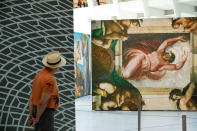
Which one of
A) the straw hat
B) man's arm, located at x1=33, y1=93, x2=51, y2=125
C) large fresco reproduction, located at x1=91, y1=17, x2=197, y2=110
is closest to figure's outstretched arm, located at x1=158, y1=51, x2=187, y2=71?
large fresco reproduction, located at x1=91, y1=17, x2=197, y2=110

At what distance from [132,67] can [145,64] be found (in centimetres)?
51

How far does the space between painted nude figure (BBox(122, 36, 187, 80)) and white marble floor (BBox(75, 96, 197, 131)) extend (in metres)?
1.44

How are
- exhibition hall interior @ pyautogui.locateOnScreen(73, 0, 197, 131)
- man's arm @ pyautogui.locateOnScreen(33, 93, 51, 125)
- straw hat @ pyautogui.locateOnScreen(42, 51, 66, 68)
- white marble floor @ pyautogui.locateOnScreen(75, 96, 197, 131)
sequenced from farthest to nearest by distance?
1. exhibition hall interior @ pyautogui.locateOnScreen(73, 0, 197, 131)
2. white marble floor @ pyautogui.locateOnScreen(75, 96, 197, 131)
3. straw hat @ pyautogui.locateOnScreen(42, 51, 66, 68)
4. man's arm @ pyautogui.locateOnScreen(33, 93, 51, 125)

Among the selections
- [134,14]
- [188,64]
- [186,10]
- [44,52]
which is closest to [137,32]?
[188,64]

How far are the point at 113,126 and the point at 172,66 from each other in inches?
191

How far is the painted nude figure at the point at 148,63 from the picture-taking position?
672 inches

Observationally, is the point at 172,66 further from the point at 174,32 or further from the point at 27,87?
the point at 27,87

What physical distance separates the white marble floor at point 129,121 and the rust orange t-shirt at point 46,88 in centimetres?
659

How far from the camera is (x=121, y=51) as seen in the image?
1702 cm

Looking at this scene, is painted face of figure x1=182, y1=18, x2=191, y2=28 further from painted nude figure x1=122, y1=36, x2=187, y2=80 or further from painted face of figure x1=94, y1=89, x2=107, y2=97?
painted face of figure x1=94, y1=89, x2=107, y2=97

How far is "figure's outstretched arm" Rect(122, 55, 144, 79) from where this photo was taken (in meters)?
17.1

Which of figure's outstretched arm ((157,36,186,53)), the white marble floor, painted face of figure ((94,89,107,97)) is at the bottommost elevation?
the white marble floor

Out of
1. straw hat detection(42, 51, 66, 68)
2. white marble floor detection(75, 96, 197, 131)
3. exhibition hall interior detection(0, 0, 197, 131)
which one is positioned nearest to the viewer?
straw hat detection(42, 51, 66, 68)

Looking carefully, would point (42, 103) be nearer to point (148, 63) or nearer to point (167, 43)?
point (148, 63)
